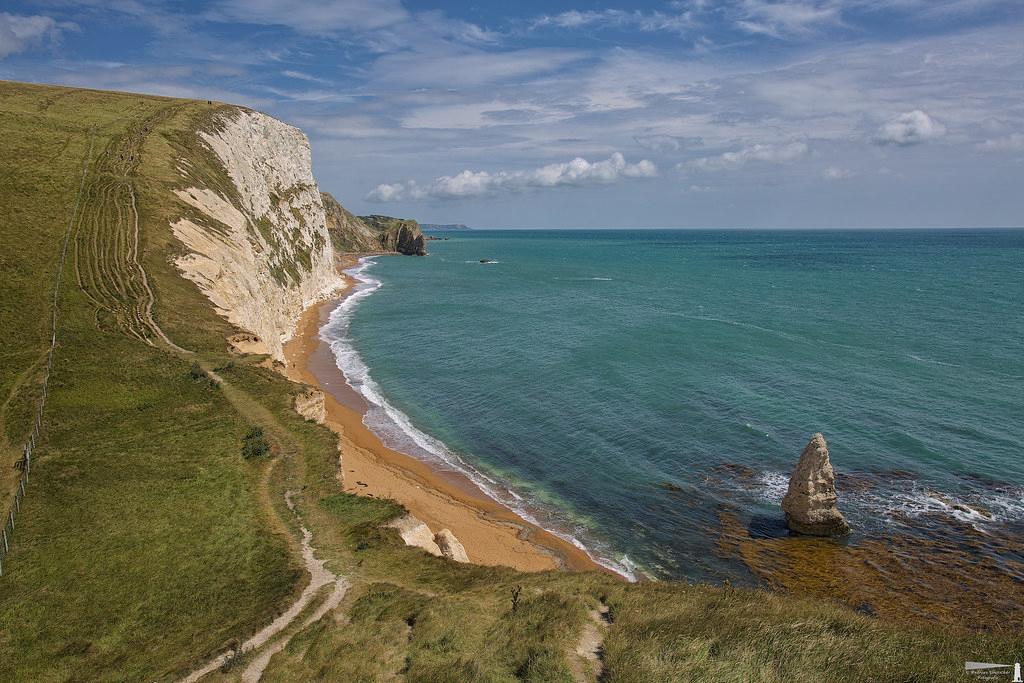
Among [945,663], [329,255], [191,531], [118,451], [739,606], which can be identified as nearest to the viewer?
[945,663]

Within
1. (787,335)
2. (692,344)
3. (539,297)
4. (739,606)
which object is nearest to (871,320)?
(787,335)

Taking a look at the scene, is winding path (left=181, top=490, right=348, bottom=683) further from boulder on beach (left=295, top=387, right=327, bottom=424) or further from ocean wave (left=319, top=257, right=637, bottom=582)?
ocean wave (left=319, top=257, right=637, bottom=582)

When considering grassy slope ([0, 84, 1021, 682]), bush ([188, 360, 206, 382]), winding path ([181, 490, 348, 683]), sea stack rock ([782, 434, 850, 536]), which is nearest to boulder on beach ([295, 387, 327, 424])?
grassy slope ([0, 84, 1021, 682])

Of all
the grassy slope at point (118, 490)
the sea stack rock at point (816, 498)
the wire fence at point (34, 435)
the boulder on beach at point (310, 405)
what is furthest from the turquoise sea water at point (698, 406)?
the wire fence at point (34, 435)

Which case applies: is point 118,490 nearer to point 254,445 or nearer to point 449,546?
point 254,445

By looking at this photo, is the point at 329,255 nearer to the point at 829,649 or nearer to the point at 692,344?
the point at 692,344

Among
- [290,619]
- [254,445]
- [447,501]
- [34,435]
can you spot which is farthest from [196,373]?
[290,619]
